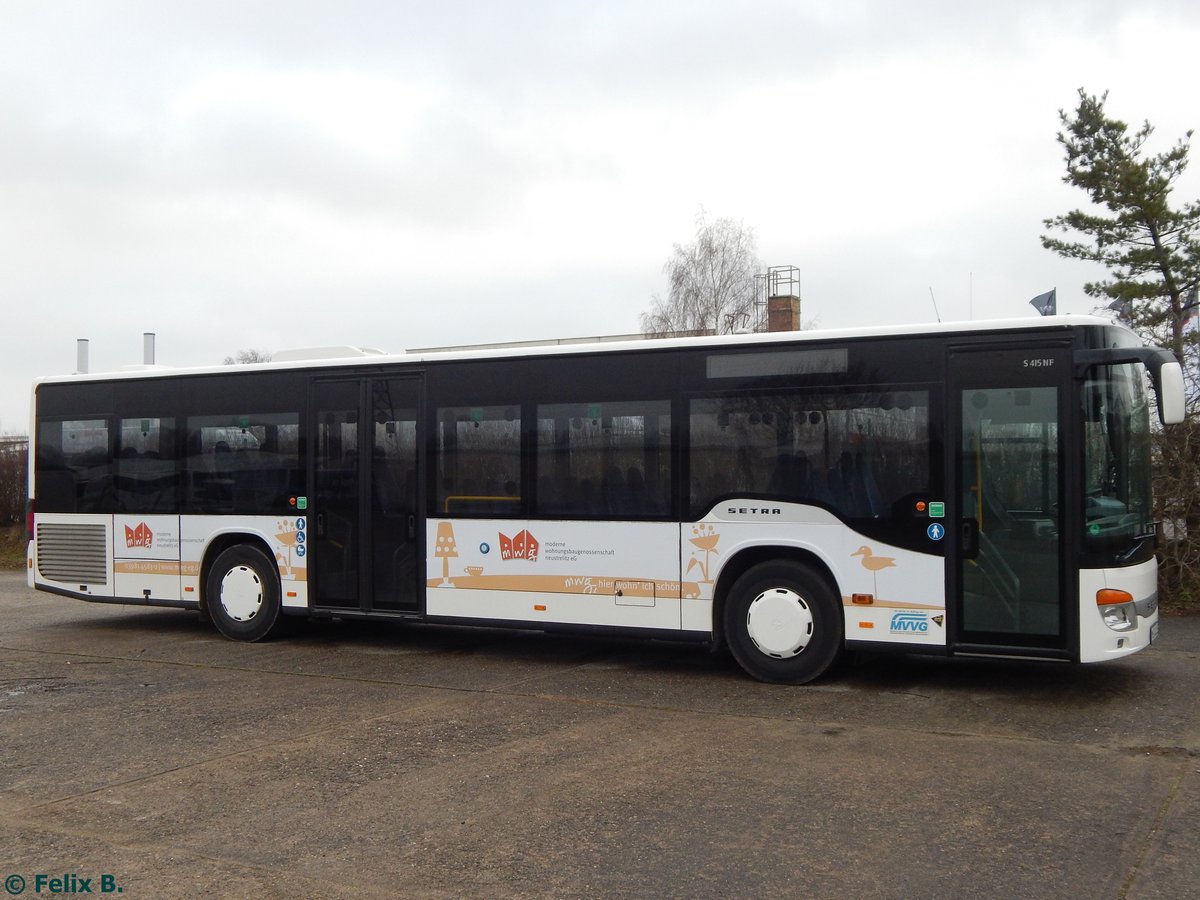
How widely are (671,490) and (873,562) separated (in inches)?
71.8

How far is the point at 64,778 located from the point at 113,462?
7.17m

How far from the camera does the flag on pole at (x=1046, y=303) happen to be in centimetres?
1456

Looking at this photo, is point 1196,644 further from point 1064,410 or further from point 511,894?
point 511,894

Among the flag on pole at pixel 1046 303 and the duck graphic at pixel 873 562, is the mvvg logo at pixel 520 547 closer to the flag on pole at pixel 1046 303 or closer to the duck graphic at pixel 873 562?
the duck graphic at pixel 873 562

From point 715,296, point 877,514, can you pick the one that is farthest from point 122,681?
point 715,296

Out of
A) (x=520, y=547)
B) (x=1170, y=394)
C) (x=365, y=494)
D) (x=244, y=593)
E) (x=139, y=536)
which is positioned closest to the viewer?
(x=1170, y=394)

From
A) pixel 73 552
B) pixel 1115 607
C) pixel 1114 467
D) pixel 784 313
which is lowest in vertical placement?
pixel 1115 607

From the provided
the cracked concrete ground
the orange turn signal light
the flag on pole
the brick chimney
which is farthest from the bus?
the brick chimney

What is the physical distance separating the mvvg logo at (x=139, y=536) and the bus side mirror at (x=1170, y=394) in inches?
401

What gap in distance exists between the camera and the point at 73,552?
13.5 meters

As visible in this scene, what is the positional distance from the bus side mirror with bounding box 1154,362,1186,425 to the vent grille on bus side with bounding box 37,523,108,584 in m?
10.9

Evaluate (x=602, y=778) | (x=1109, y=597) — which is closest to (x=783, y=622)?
(x=1109, y=597)

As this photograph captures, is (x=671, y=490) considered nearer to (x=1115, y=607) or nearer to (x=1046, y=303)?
(x=1115, y=607)

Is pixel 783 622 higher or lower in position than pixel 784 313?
lower
